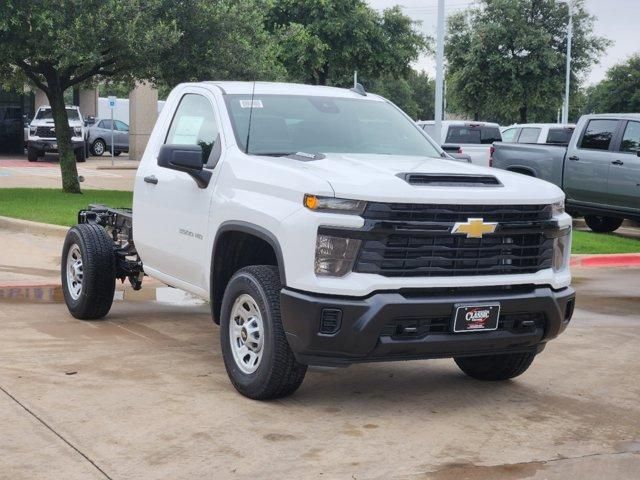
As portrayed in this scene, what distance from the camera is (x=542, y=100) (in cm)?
4494

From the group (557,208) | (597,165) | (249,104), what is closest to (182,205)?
(249,104)

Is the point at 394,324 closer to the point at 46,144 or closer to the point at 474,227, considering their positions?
the point at 474,227

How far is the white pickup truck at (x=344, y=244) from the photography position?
18.7 ft

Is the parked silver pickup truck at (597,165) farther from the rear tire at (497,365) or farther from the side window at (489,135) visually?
the rear tire at (497,365)

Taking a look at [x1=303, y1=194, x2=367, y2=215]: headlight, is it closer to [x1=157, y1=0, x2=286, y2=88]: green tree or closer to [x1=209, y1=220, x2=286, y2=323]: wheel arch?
[x1=209, y1=220, x2=286, y2=323]: wheel arch

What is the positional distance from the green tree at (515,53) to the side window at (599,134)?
2692cm

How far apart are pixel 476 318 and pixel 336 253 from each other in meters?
0.90

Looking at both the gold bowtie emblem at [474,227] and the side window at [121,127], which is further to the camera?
the side window at [121,127]

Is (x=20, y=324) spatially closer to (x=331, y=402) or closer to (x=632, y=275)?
(x=331, y=402)

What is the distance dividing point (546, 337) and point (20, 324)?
4481 millimetres

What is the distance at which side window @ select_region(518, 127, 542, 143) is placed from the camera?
2402 centimetres

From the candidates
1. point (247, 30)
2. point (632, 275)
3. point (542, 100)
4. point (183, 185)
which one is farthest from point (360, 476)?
point (542, 100)

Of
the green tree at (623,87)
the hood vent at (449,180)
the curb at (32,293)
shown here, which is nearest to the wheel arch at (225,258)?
the hood vent at (449,180)

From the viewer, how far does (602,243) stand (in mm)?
15945
